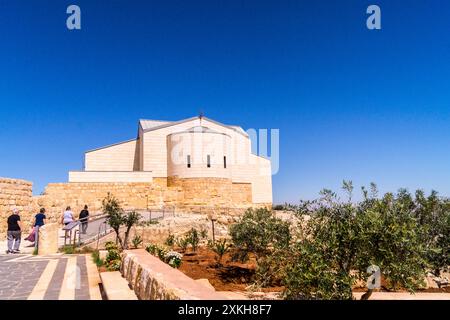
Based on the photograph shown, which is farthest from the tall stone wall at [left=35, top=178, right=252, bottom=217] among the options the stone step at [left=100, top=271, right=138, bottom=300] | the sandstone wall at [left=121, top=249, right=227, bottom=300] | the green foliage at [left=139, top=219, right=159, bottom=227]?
the sandstone wall at [left=121, top=249, right=227, bottom=300]

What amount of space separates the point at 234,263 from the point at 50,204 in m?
18.0

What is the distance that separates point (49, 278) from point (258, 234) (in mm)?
5719

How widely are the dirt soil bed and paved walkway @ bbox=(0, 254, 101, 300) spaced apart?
117 inches

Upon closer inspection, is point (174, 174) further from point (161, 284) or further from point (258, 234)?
point (161, 284)

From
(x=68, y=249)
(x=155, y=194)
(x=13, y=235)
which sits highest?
(x=155, y=194)

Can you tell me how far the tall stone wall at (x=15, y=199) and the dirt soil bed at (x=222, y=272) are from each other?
32.2ft

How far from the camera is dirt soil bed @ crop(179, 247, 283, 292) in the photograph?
9.27 metres

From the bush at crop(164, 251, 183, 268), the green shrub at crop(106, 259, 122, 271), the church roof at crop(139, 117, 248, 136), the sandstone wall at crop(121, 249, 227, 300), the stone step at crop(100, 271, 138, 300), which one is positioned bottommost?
the bush at crop(164, 251, 183, 268)

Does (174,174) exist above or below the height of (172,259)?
above

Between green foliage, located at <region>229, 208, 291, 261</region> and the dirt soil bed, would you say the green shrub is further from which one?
green foliage, located at <region>229, 208, 291, 261</region>

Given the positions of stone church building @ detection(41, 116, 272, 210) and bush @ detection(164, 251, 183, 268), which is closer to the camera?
bush @ detection(164, 251, 183, 268)

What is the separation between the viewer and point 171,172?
33.9 meters

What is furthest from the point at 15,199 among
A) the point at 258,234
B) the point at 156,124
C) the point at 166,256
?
the point at 156,124
